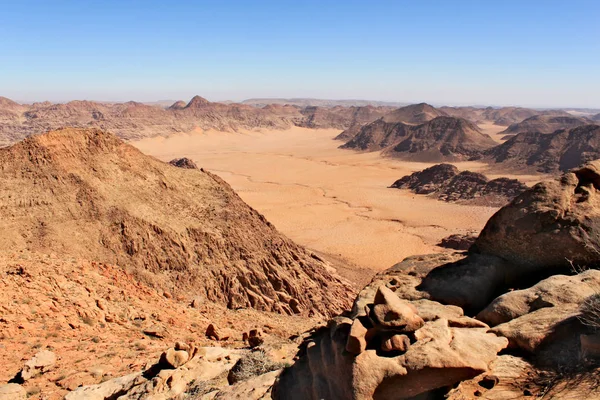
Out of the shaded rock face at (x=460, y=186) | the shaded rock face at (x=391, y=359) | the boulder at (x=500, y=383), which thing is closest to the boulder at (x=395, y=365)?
the shaded rock face at (x=391, y=359)

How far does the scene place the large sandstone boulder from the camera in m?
10.2

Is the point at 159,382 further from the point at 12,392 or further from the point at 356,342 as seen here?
the point at 356,342

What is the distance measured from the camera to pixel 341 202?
49.3 metres

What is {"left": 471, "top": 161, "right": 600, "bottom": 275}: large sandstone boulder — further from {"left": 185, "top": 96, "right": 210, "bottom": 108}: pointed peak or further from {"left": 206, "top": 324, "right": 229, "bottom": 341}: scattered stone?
{"left": 185, "top": 96, "right": 210, "bottom": 108}: pointed peak

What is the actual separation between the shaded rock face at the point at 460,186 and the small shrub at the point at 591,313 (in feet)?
136

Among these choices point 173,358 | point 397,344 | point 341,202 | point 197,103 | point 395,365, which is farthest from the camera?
point 197,103

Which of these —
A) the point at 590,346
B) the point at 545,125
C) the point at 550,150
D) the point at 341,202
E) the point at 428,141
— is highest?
the point at 545,125

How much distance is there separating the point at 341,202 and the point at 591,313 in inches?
1672

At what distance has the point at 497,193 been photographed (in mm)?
47594

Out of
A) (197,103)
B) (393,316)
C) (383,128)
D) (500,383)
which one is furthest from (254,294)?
(197,103)

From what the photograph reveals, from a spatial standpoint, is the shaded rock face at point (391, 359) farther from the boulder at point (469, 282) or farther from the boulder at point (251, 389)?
the boulder at point (469, 282)

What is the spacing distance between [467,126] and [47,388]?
326 ft

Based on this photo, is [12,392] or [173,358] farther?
[173,358]

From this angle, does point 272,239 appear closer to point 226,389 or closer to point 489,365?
point 226,389
